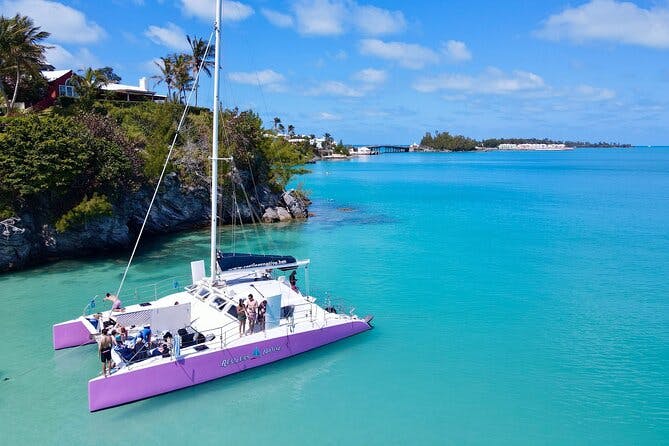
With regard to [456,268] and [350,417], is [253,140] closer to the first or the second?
[456,268]

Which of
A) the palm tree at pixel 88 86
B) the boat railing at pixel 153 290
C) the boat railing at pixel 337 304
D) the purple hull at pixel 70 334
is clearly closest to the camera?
the purple hull at pixel 70 334

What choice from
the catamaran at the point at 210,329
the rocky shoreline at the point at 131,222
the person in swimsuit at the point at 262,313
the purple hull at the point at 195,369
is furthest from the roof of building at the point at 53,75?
the purple hull at the point at 195,369

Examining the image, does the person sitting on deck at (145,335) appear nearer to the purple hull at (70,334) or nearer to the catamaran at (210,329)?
the catamaran at (210,329)

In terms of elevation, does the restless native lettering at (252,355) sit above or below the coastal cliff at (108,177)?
below

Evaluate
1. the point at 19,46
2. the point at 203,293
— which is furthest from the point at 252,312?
the point at 19,46

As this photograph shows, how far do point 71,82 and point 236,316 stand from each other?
3888 centimetres

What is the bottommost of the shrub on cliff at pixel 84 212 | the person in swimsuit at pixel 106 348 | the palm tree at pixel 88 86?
the person in swimsuit at pixel 106 348

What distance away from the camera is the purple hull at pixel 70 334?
62.8ft

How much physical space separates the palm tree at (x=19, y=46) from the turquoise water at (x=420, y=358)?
1583 centimetres

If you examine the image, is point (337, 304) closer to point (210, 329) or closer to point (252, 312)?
point (252, 312)

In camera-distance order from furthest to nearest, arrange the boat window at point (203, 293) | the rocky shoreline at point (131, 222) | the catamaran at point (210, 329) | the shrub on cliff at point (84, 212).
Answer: the shrub on cliff at point (84, 212), the rocky shoreline at point (131, 222), the boat window at point (203, 293), the catamaran at point (210, 329)

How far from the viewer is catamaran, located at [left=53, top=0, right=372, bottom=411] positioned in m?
15.9

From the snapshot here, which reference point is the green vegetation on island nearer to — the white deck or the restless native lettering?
the white deck

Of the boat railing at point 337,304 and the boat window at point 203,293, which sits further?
the boat railing at point 337,304
